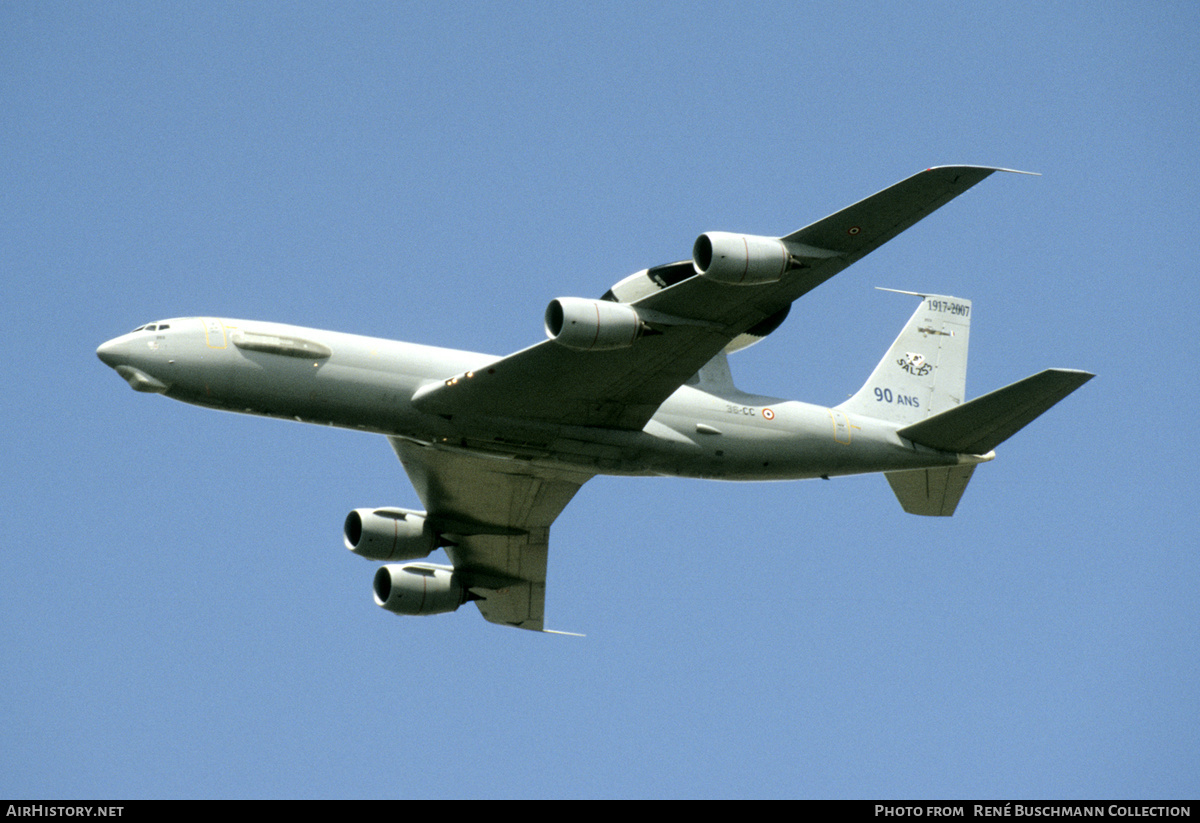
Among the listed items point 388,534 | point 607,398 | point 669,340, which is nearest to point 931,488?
point 607,398

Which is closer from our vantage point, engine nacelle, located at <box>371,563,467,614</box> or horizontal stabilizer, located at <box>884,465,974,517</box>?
horizontal stabilizer, located at <box>884,465,974,517</box>

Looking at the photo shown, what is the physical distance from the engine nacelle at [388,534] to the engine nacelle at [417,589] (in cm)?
82

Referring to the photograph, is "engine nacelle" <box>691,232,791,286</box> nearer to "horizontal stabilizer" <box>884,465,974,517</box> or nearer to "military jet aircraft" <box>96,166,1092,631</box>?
"military jet aircraft" <box>96,166,1092,631</box>

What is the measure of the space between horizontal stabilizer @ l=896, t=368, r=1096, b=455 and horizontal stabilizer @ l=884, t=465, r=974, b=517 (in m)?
1.21

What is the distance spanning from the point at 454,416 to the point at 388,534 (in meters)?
7.48

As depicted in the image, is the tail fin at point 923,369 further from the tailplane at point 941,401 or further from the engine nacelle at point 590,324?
the engine nacelle at point 590,324

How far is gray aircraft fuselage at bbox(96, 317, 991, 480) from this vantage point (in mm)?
35125

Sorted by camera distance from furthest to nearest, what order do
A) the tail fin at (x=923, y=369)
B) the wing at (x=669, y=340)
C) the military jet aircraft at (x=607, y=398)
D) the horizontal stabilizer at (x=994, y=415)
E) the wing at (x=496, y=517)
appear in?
the wing at (x=496, y=517), the tail fin at (x=923, y=369), the horizontal stabilizer at (x=994, y=415), the military jet aircraft at (x=607, y=398), the wing at (x=669, y=340)

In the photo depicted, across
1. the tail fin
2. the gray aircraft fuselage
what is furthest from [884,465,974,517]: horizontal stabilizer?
the tail fin

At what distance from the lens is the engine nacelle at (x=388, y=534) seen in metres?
42.1

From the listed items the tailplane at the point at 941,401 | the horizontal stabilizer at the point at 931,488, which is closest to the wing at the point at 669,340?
the tailplane at the point at 941,401

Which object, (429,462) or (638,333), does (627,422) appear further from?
(429,462)
